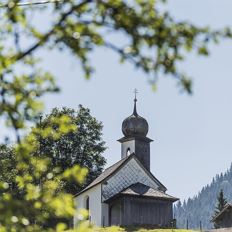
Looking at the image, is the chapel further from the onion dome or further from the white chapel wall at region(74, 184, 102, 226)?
the onion dome

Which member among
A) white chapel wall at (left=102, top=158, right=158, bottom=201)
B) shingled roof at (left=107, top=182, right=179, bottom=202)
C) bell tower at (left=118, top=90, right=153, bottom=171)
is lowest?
shingled roof at (left=107, top=182, right=179, bottom=202)

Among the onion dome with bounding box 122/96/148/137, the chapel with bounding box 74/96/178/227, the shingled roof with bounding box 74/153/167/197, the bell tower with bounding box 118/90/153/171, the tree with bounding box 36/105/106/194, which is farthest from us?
the tree with bounding box 36/105/106/194

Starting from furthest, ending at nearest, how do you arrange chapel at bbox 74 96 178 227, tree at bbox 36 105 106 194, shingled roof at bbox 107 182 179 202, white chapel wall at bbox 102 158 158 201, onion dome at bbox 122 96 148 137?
tree at bbox 36 105 106 194
onion dome at bbox 122 96 148 137
white chapel wall at bbox 102 158 158 201
shingled roof at bbox 107 182 179 202
chapel at bbox 74 96 178 227

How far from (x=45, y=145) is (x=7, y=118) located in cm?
6474

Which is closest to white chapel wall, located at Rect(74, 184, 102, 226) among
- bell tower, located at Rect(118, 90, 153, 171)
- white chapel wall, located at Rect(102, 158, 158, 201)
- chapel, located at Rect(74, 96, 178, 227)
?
chapel, located at Rect(74, 96, 178, 227)

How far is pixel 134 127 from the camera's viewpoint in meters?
61.2

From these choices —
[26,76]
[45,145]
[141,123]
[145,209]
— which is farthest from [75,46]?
[45,145]

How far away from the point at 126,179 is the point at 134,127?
7033 mm

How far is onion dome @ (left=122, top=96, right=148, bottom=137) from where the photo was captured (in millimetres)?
61106

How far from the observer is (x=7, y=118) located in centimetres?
536

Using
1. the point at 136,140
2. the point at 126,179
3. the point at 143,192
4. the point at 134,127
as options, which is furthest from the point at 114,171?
the point at 134,127

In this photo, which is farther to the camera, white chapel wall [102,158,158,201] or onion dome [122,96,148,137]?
onion dome [122,96,148,137]

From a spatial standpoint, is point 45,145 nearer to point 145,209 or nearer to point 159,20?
point 145,209

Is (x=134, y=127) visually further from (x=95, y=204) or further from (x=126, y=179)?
(x=95, y=204)
